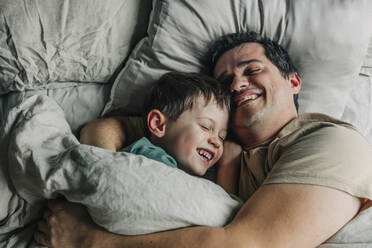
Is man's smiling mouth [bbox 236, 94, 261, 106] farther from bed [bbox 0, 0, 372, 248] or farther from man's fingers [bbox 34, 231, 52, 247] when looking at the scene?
man's fingers [bbox 34, 231, 52, 247]

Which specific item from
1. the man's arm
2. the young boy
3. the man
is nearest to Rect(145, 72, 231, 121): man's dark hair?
the young boy

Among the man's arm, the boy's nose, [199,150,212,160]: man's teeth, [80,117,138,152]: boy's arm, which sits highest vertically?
the man's arm

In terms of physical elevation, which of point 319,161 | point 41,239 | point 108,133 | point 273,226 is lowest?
point 41,239

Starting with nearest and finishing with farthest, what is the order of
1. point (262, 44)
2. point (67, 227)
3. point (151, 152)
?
point (67, 227), point (151, 152), point (262, 44)

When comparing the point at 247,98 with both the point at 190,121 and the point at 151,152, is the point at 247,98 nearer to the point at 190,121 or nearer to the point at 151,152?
the point at 190,121

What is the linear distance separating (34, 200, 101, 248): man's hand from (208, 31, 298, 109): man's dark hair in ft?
2.44

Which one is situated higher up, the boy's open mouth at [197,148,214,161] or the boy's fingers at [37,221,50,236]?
the boy's open mouth at [197,148,214,161]

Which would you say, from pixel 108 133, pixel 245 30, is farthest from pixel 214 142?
pixel 245 30

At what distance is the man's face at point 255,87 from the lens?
1283mm

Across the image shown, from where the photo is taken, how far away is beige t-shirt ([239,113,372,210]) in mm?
908

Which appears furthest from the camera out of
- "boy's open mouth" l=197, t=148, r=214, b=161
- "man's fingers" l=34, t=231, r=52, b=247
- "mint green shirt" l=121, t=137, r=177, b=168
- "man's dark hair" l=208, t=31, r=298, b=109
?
"man's dark hair" l=208, t=31, r=298, b=109

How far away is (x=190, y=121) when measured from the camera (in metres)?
1.26

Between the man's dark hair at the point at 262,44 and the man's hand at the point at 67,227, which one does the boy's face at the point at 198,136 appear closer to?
the man's dark hair at the point at 262,44

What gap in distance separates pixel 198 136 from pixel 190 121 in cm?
6
